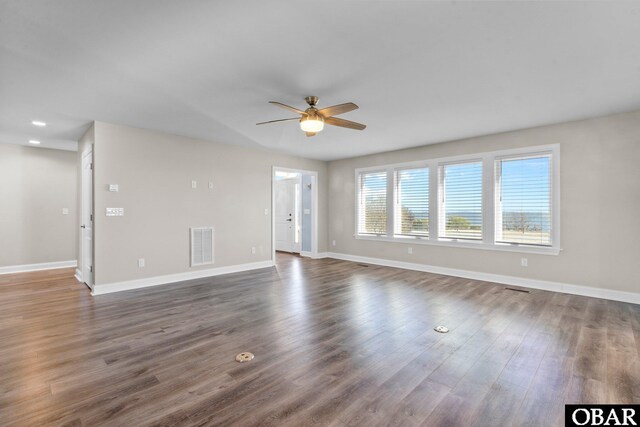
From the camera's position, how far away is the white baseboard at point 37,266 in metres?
5.77

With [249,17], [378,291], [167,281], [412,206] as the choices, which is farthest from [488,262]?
[167,281]

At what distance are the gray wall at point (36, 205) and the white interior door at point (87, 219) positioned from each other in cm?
126

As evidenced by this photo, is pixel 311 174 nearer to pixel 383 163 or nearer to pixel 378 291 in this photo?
pixel 383 163

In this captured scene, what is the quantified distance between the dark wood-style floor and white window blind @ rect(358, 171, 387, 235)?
8.81ft

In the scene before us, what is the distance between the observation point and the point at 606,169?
162 inches

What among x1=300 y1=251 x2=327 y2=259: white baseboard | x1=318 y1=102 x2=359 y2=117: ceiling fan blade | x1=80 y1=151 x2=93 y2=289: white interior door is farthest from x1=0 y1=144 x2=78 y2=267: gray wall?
x1=318 y1=102 x2=359 y2=117: ceiling fan blade

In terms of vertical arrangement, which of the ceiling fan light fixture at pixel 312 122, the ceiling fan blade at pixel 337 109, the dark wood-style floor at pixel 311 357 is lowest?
the dark wood-style floor at pixel 311 357

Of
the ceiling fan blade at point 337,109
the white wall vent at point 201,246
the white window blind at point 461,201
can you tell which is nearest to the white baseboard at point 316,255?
the white wall vent at point 201,246

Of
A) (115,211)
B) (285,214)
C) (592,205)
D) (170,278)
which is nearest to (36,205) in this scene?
(115,211)

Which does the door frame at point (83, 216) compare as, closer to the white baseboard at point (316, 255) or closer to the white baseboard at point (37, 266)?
the white baseboard at point (37, 266)

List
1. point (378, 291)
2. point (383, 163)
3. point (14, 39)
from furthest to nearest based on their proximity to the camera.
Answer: point (383, 163)
point (378, 291)
point (14, 39)

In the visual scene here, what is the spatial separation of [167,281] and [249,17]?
175 inches

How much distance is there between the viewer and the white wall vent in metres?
5.36

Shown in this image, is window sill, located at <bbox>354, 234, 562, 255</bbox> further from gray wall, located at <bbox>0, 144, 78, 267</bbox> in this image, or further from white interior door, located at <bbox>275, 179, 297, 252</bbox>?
gray wall, located at <bbox>0, 144, 78, 267</bbox>
